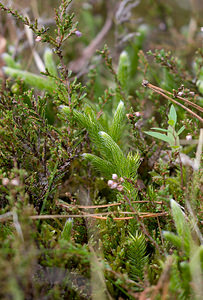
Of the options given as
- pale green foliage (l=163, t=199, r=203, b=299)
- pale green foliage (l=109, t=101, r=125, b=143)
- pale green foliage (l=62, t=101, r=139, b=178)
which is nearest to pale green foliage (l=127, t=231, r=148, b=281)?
pale green foliage (l=163, t=199, r=203, b=299)

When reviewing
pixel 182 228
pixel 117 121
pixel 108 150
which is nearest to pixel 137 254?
pixel 182 228

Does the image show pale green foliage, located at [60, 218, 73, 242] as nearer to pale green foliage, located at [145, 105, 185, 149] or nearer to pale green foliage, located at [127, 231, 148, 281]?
pale green foliage, located at [127, 231, 148, 281]

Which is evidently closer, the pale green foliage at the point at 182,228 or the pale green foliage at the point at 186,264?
the pale green foliage at the point at 186,264

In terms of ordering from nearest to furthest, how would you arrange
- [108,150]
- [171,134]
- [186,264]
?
1. [186,264]
2. [171,134]
3. [108,150]

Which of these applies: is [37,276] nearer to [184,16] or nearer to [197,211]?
[197,211]

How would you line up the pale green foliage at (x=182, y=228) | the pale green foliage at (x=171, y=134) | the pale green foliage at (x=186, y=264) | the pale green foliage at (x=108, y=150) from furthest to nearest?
1. the pale green foliage at (x=108, y=150)
2. the pale green foliage at (x=171, y=134)
3. the pale green foliage at (x=182, y=228)
4. the pale green foliage at (x=186, y=264)

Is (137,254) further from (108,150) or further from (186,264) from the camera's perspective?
(108,150)

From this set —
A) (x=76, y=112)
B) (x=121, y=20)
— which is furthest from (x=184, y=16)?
(x=76, y=112)

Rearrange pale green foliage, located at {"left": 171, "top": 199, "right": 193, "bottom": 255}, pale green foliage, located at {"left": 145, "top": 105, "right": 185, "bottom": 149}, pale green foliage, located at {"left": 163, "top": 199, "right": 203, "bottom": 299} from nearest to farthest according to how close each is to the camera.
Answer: pale green foliage, located at {"left": 163, "top": 199, "right": 203, "bottom": 299}
pale green foliage, located at {"left": 171, "top": 199, "right": 193, "bottom": 255}
pale green foliage, located at {"left": 145, "top": 105, "right": 185, "bottom": 149}

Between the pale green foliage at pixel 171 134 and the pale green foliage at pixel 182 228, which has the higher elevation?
the pale green foliage at pixel 171 134

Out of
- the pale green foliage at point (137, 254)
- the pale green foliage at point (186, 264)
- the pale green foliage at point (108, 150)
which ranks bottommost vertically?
the pale green foliage at point (137, 254)

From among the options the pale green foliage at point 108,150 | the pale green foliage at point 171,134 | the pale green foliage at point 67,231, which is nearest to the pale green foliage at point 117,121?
the pale green foliage at point 108,150

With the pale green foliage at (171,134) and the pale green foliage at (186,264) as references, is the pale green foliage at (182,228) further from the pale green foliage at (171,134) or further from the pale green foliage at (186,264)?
the pale green foliage at (171,134)

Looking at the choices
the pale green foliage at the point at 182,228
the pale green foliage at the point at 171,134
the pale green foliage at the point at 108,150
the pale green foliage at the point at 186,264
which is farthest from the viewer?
the pale green foliage at the point at 108,150
